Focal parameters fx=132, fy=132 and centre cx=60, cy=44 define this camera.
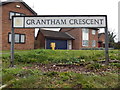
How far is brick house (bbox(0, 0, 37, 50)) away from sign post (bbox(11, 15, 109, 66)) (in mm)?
12727

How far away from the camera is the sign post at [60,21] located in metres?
6.07

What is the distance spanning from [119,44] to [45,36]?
1874 centimetres

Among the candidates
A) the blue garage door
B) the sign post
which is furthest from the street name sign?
the blue garage door

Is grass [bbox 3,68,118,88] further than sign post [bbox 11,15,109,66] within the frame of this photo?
No

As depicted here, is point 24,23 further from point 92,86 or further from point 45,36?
point 45,36

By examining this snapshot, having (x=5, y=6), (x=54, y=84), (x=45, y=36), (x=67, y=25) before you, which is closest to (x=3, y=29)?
(x=5, y=6)

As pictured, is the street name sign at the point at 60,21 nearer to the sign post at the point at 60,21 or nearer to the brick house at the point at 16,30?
the sign post at the point at 60,21

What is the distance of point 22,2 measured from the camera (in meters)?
→ 20.4

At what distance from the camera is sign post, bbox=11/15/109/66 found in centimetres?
607

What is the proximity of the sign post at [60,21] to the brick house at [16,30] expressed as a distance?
41.8 ft

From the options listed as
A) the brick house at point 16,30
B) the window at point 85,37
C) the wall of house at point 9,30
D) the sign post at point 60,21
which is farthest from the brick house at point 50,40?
the sign post at point 60,21

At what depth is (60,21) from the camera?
243 inches

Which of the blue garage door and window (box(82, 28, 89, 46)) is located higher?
window (box(82, 28, 89, 46))

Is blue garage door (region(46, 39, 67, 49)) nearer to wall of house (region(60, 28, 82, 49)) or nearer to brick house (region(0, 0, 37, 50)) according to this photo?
wall of house (region(60, 28, 82, 49))
